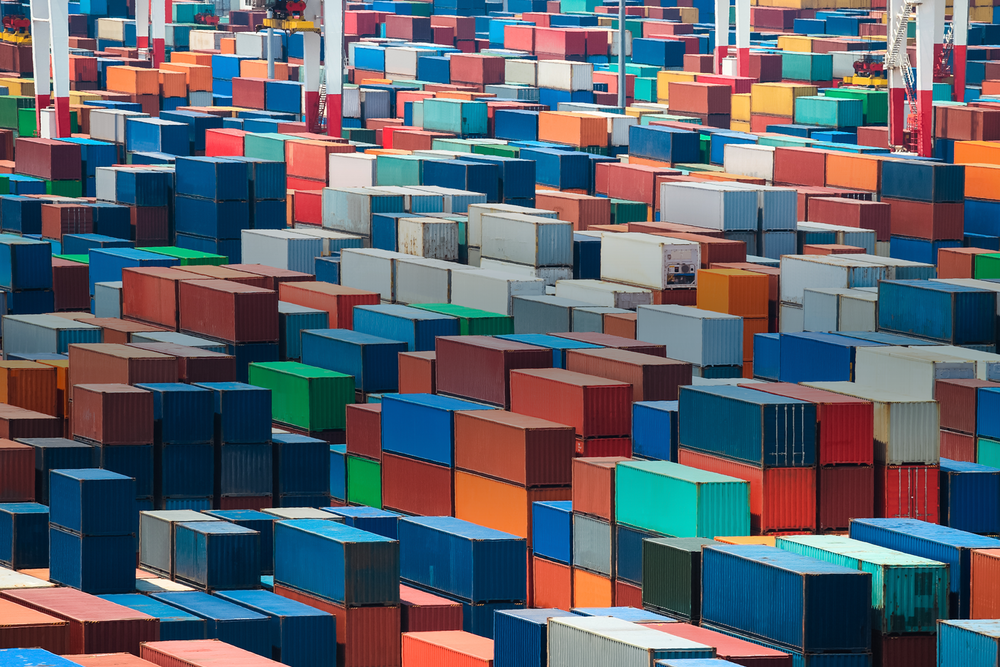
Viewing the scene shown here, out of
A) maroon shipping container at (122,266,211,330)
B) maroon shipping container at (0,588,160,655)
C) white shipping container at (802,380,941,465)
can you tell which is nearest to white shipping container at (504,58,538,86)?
maroon shipping container at (122,266,211,330)

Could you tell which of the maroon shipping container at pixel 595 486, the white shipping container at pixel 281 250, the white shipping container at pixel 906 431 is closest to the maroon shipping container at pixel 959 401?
the white shipping container at pixel 906 431

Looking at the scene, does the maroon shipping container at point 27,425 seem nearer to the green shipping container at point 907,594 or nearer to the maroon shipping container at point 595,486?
the maroon shipping container at point 595,486

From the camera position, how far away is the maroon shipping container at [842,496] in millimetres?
41469

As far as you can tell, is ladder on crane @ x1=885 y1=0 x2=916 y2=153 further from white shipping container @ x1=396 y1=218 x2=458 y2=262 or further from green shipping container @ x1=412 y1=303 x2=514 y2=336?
green shipping container @ x1=412 y1=303 x2=514 y2=336

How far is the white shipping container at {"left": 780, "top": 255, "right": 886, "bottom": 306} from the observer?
57.5 metres

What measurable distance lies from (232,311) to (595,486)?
53.4 ft

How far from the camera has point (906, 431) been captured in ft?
138

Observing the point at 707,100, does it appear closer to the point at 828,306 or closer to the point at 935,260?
the point at 935,260

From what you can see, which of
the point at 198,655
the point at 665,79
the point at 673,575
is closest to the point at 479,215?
the point at 673,575

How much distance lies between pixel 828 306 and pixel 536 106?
41066 mm

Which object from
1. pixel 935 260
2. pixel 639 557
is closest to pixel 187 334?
pixel 639 557

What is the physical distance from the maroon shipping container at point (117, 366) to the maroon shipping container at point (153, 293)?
6.51m

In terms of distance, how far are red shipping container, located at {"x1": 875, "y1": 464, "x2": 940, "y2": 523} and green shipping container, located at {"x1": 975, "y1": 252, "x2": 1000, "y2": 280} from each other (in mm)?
20816

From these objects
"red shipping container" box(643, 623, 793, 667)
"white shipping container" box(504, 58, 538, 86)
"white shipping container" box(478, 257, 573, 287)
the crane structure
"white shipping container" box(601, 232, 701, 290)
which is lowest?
"red shipping container" box(643, 623, 793, 667)
